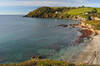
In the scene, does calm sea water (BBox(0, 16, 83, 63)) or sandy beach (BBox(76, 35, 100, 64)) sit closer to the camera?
sandy beach (BBox(76, 35, 100, 64))

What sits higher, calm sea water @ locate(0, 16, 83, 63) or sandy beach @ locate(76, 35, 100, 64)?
sandy beach @ locate(76, 35, 100, 64)

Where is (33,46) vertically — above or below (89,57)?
below

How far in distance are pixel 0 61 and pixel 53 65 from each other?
1793cm

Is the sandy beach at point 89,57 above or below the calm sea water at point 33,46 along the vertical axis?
above

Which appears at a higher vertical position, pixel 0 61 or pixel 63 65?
pixel 63 65

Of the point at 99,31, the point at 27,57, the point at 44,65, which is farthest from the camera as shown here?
the point at 99,31

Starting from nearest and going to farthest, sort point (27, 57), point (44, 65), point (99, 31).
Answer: point (44, 65), point (27, 57), point (99, 31)

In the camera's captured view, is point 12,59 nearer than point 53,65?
No

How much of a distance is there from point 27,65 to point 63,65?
546 cm

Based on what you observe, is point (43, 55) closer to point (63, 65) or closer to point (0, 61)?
point (0, 61)

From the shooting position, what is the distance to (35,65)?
15969mm

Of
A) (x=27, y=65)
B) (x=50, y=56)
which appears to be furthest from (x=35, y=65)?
(x=50, y=56)

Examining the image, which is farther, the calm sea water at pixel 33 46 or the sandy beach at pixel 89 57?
the calm sea water at pixel 33 46

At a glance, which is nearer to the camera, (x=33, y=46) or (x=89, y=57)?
(x=89, y=57)
